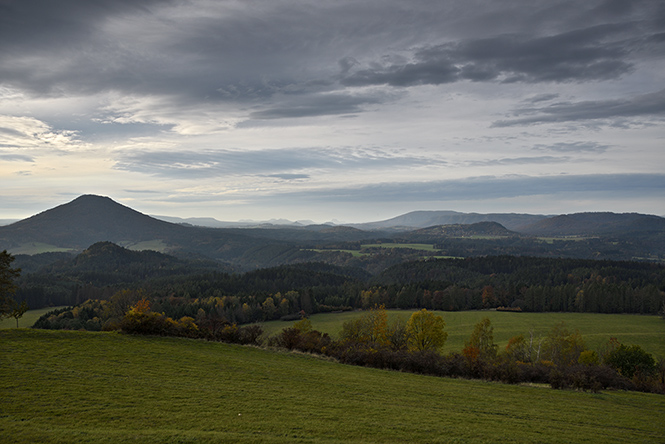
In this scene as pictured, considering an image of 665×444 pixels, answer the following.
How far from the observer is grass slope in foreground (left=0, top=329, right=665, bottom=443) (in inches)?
574

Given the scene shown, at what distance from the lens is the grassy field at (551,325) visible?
70381 mm

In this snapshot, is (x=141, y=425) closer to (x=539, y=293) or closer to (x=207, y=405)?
(x=207, y=405)

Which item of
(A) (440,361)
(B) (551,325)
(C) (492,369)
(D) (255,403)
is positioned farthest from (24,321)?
(B) (551,325)

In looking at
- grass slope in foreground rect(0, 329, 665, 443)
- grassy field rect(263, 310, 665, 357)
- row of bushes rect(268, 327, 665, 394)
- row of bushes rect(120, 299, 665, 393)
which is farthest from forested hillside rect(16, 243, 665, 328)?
grass slope in foreground rect(0, 329, 665, 443)

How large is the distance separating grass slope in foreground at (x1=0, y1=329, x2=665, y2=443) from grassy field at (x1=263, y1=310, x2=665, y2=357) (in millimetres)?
49053

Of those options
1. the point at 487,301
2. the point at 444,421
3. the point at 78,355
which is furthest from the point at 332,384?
→ the point at 487,301

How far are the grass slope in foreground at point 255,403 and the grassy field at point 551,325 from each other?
4905 centimetres

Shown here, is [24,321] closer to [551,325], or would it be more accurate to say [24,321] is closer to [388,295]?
[388,295]

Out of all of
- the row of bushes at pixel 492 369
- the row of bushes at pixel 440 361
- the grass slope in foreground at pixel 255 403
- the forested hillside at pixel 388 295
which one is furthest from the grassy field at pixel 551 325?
the grass slope in foreground at pixel 255 403

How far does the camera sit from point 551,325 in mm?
90438

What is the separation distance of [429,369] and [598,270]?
18644 centimetres

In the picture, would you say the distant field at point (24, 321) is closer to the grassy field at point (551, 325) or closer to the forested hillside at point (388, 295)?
the forested hillside at point (388, 295)

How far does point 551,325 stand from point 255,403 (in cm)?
9526

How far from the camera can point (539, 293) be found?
122750 mm
